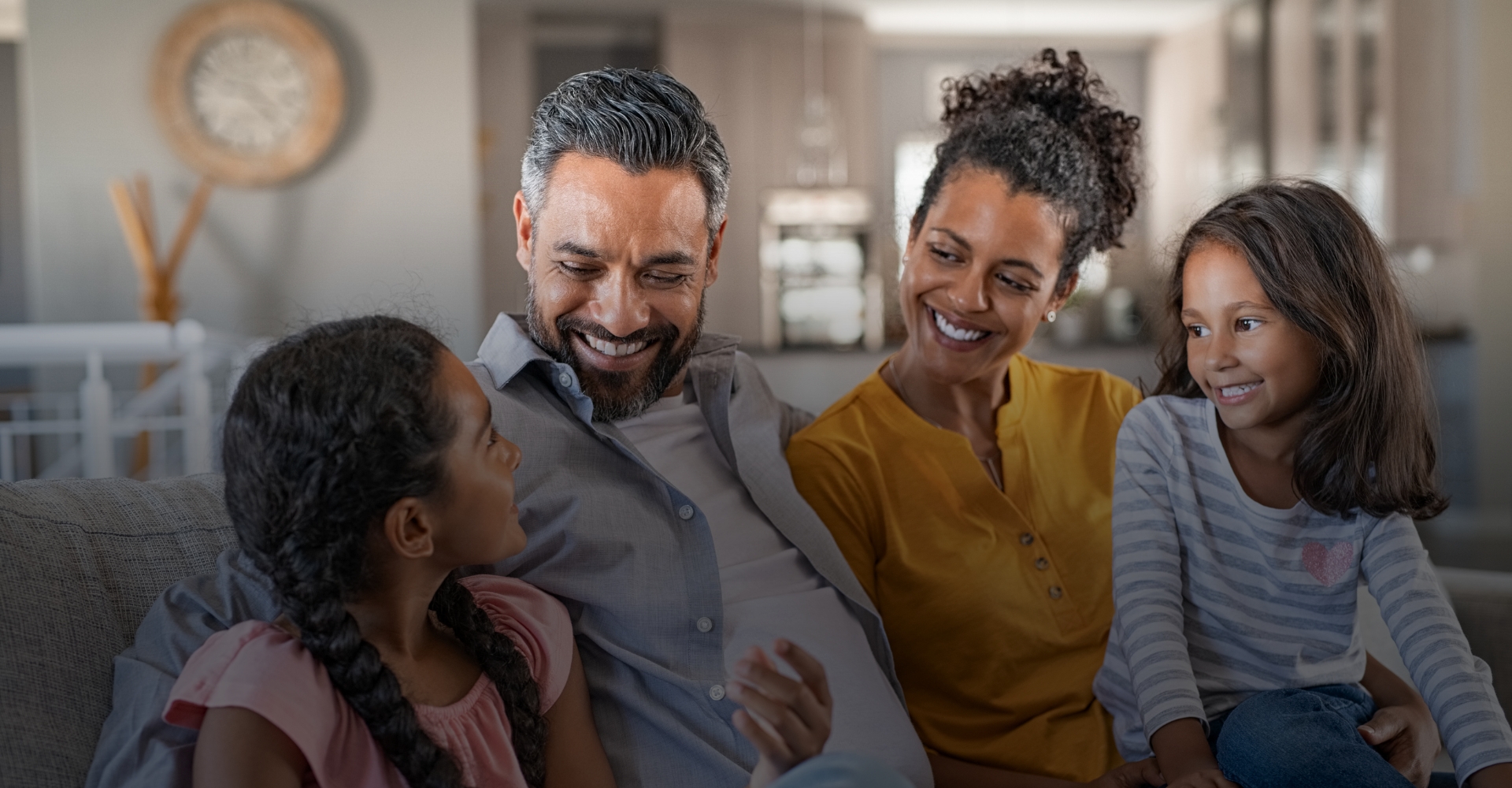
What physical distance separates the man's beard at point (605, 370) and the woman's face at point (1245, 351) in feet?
1.97

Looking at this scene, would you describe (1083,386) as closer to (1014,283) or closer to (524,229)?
(1014,283)

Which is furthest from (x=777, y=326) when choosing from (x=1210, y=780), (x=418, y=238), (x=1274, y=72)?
(x=1210, y=780)

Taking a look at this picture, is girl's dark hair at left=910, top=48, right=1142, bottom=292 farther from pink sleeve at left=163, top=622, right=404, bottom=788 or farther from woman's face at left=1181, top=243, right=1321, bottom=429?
pink sleeve at left=163, top=622, right=404, bottom=788

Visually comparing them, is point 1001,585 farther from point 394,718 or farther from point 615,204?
point 394,718

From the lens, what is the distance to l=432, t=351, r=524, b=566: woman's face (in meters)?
1.02

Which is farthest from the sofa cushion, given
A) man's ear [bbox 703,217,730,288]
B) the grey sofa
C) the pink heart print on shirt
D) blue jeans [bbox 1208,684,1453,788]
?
the pink heart print on shirt

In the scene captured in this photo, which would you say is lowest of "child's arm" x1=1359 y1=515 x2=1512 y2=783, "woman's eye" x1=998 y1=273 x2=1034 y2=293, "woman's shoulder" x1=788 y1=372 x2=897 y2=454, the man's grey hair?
"child's arm" x1=1359 y1=515 x2=1512 y2=783

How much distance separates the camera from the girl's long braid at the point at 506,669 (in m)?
1.10

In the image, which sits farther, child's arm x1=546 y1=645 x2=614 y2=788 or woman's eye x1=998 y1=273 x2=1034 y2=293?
woman's eye x1=998 y1=273 x2=1034 y2=293

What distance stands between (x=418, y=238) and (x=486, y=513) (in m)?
4.43

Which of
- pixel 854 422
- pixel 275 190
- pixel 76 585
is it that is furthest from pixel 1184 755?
pixel 275 190

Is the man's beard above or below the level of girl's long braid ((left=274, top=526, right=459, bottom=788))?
above

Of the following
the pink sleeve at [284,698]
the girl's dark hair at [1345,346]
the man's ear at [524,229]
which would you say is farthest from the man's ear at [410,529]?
the girl's dark hair at [1345,346]

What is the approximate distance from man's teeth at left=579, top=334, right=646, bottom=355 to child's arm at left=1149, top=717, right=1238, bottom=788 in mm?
708
